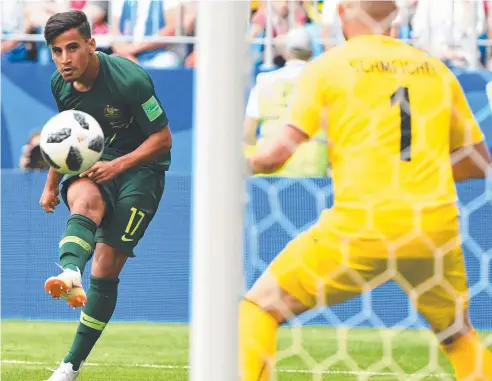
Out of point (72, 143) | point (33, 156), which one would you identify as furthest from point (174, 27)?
point (72, 143)

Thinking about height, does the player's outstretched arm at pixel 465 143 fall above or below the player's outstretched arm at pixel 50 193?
above

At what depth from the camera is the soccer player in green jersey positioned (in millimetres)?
4371

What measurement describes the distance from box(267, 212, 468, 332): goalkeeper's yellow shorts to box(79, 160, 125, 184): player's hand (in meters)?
1.68

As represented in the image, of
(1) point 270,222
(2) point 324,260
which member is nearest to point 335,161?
(2) point 324,260

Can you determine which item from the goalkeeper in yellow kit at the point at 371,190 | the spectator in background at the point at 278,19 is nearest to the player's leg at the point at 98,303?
the goalkeeper in yellow kit at the point at 371,190

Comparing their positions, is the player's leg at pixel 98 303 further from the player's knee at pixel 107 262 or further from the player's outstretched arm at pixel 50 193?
the player's outstretched arm at pixel 50 193

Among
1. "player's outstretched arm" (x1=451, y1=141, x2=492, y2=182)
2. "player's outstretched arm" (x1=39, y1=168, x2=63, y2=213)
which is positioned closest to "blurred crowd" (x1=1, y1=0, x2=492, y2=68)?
"player's outstretched arm" (x1=39, y1=168, x2=63, y2=213)

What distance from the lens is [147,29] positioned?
6797 mm

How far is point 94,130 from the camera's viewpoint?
14.6 ft

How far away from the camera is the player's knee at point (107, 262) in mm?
4477

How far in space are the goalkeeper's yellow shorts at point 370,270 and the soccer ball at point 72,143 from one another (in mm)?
1659

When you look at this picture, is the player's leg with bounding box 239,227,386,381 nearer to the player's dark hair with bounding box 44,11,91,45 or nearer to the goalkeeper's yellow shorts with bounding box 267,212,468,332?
the goalkeeper's yellow shorts with bounding box 267,212,468,332

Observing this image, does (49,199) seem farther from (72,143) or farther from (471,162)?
(471,162)

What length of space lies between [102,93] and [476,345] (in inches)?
90.3
